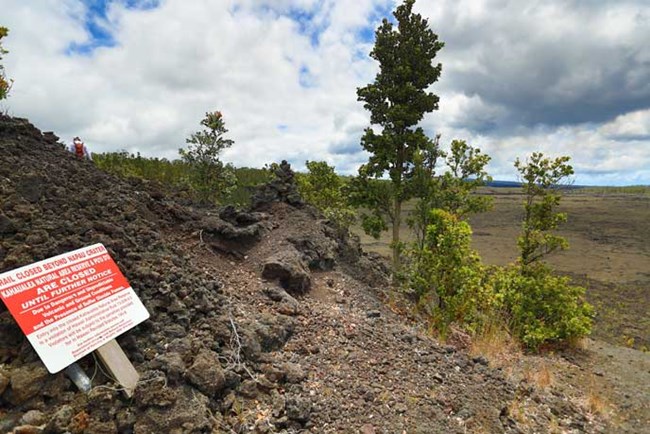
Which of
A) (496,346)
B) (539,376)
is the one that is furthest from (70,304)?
(496,346)

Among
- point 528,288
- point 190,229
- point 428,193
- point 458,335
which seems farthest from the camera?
point 428,193

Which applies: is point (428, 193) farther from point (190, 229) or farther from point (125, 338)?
point (125, 338)

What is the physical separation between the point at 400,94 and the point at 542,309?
867 cm

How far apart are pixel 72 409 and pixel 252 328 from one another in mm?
2607

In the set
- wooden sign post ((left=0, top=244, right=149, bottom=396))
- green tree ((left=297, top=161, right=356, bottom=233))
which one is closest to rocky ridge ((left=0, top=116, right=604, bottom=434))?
wooden sign post ((left=0, top=244, right=149, bottom=396))

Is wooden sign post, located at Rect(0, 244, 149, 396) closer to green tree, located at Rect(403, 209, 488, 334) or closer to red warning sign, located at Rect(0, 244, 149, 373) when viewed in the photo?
red warning sign, located at Rect(0, 244, 149, 373)

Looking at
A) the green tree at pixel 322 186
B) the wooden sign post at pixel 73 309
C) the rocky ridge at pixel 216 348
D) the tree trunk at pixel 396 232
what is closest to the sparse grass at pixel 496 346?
the rocky ridge at pixel 216 348

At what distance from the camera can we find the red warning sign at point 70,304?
3877mm

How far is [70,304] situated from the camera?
4.21m

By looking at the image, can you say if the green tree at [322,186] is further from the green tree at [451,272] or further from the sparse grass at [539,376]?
the sparse grass at [539,376]

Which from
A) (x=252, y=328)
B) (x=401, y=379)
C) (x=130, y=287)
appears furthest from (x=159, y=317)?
(x=401, y=379)

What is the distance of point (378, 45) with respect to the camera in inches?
614

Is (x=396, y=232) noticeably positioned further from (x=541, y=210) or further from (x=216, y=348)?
(x=216, y=348)

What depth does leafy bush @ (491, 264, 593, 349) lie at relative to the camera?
468 inches
